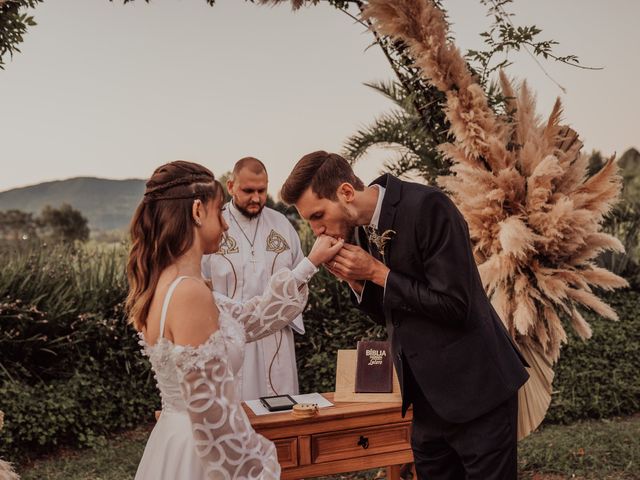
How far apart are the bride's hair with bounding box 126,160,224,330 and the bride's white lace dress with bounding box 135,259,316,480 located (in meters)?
0.15

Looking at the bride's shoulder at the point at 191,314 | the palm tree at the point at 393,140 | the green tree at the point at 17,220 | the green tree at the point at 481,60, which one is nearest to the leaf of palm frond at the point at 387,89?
the palm tree at the point at 393,140

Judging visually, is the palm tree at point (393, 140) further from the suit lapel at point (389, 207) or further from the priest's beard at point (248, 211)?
the suit lapel at point (389, 207)

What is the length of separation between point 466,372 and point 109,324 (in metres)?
4.87

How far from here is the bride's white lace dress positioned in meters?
1.70

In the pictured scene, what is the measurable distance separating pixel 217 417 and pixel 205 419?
3 cm

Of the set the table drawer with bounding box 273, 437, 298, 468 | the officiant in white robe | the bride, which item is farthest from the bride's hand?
the officiant in white robe

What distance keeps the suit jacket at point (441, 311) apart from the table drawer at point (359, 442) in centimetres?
64

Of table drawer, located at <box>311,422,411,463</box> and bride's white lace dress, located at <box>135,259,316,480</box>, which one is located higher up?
bride's white lace dress, located at <box>135,259,316,480</box>

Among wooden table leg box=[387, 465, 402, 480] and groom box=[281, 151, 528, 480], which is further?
wooden table leg box=[387, 465, 402, 480]

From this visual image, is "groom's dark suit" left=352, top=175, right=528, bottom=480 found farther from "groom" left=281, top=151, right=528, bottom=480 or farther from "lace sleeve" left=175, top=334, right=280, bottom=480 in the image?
"lace sleeve" left=175, top=334, right=280, bottom=480

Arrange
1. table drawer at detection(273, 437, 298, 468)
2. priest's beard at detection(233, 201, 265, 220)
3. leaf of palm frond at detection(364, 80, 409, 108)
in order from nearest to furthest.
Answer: table drawer at detection(273, 437, 298, 468)
priest's beard at detection(233, 201, 265, 220)
leaf of palm frond at detection(364, 80, 409, 108)

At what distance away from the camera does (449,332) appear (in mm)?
2355

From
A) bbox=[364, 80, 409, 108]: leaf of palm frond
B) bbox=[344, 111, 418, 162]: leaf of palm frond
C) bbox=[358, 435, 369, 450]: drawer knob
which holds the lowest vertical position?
bbox=[358, 435, 369, 450]: drawer knob

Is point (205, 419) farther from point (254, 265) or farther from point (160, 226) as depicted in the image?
point (254, 265)
